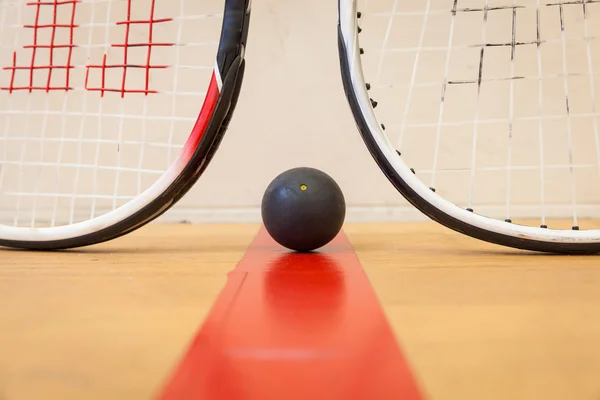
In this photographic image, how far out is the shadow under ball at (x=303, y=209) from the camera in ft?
3.47

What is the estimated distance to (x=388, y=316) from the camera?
0.64 meters

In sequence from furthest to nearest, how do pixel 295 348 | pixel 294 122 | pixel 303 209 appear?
pixel 294 122 → pixel 303 209 → pixel 295 348

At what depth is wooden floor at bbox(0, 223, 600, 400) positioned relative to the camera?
1.51 ft

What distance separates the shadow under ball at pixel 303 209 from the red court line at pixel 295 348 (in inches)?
8.9

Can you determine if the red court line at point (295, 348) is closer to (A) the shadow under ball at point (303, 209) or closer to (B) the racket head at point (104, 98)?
(A) the shadow under ball at point (303, 209)

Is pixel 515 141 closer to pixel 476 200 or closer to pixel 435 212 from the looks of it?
pixel 476 200

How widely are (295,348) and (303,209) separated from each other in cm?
54

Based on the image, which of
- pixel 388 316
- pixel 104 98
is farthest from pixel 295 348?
pixel 104 98

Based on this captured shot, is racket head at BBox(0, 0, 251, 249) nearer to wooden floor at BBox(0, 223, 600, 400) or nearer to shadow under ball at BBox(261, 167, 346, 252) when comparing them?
shadow under ball at BBox(261, 167, 346, 252)

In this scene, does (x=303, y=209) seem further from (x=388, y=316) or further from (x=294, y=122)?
(x=294, y=122)

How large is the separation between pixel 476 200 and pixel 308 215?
112 centimetres

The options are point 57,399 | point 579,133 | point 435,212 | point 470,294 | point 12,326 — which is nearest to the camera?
point 57,399

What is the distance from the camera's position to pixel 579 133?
1.89 m

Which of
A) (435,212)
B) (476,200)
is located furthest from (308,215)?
(476,200)
